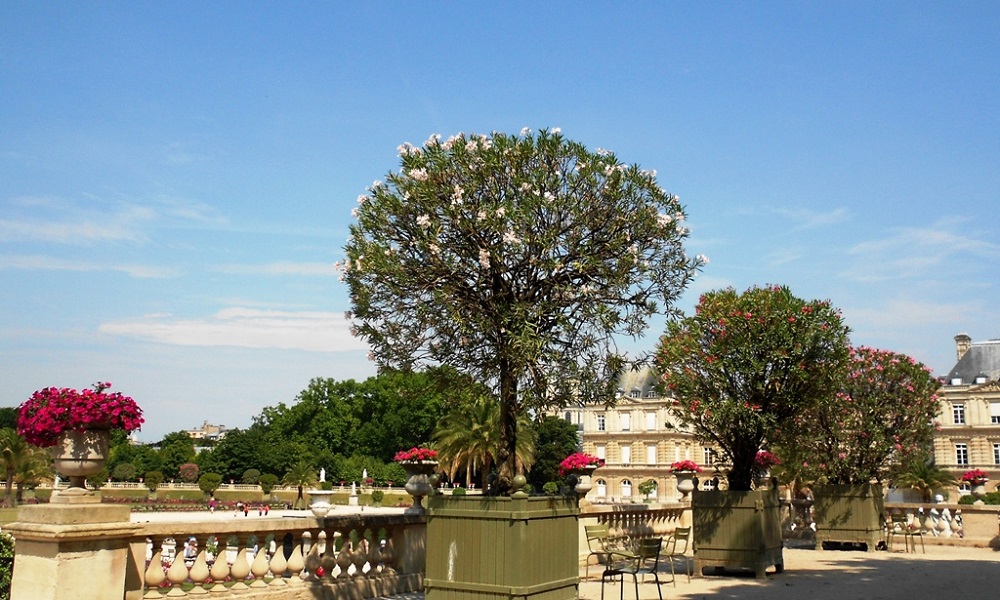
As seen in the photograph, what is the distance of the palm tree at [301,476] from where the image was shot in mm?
73000

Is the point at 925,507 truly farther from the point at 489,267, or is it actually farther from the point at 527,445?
the point at 527,445

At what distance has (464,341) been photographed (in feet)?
31.9

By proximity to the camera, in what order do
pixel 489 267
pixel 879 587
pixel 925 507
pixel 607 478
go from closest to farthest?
pixel 489 267 < pixel 879 587 < pixel 925 507 < pixel 607 478

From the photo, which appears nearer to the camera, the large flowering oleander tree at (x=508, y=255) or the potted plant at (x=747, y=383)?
the large flowering oleander tree at (x=508, y=255)

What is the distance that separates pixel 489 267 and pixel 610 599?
5.81 meters

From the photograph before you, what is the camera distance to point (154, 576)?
8.97 meters

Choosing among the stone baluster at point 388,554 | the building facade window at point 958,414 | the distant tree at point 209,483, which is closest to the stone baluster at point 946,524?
the stone baluster at point 388,554

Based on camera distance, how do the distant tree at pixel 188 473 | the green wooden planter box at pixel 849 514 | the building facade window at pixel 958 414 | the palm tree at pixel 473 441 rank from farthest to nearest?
the distant tree at pixel 188 473, the building facade window at pixel 958 414, the palm tree at pixel 473 441, the green wooden planter box at pixel 849 514

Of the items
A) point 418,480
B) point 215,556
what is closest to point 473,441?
point 418,480

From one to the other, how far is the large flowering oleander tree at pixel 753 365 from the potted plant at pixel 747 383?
2cm

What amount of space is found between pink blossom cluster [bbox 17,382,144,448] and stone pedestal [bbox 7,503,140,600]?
2.26 feet

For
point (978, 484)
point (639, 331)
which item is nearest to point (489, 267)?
point (639, 331)

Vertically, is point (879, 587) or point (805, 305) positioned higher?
point (805, 305)

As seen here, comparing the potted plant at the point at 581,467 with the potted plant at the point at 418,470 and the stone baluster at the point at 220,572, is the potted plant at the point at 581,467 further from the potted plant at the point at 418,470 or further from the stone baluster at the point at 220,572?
the stone baluster at the point at 220,572
